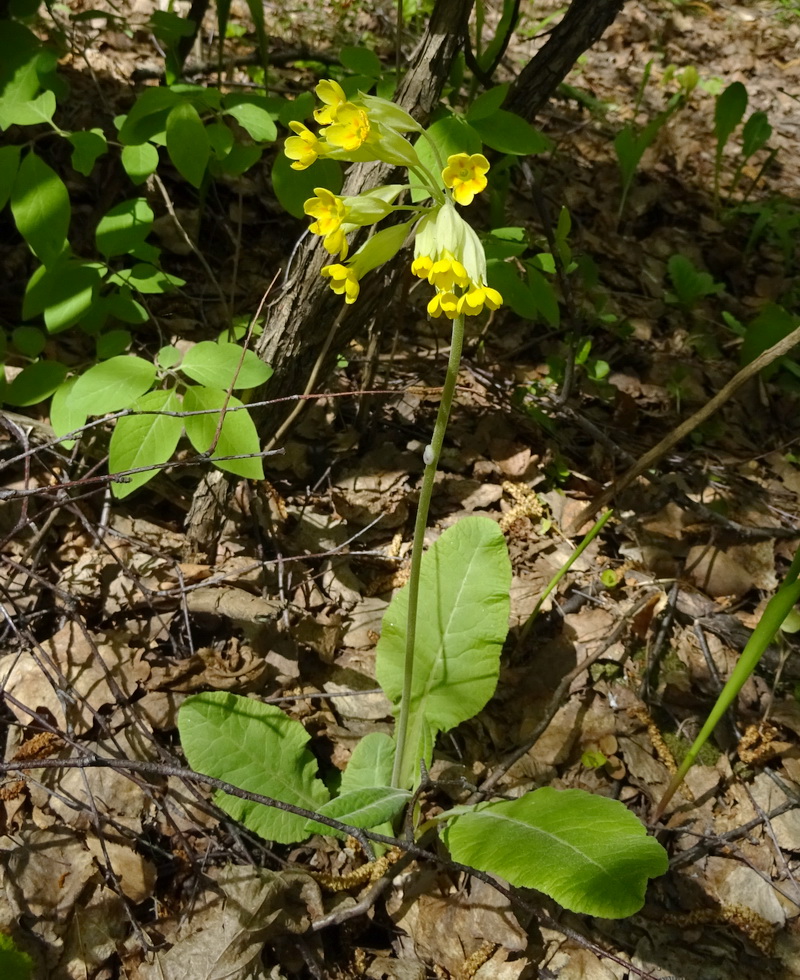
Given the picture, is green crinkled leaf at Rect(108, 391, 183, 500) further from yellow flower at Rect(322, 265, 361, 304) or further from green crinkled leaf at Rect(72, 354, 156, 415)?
yellow flower at Rect(322, 265, 361, 304)

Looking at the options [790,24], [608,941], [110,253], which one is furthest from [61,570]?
[790,24]

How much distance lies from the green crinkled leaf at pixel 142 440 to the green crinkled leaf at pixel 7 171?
31.5 inches

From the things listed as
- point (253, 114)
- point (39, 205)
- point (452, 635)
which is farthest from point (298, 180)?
point (452, 635)

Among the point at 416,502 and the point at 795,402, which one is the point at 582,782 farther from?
the point at 795,402

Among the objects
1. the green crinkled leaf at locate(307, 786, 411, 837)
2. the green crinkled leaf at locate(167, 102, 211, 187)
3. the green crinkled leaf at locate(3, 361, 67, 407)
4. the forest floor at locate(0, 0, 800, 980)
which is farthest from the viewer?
the green crinkled leaf at locate(3, 361, 67, 407)

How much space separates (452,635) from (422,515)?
2.61 feet

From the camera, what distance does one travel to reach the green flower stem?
5.37ft

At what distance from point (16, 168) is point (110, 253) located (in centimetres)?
38

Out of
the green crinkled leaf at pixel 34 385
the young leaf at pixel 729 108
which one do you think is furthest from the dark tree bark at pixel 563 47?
the young leaf at pixel 729 108

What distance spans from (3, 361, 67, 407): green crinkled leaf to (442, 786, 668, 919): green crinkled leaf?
1904 mm

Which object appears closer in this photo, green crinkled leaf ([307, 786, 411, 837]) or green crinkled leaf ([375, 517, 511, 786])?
green crinkled leaf ([307, 786, 411, 837])

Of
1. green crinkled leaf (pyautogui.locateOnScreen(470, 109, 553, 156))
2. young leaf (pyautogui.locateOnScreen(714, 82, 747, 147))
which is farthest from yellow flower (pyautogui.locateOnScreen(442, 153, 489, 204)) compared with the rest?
young leaf (pyautogui.locateOnScreen(714, 82, 747, 147))

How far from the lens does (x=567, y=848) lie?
180 cm

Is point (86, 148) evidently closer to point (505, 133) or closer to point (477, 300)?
point (505, 133)
